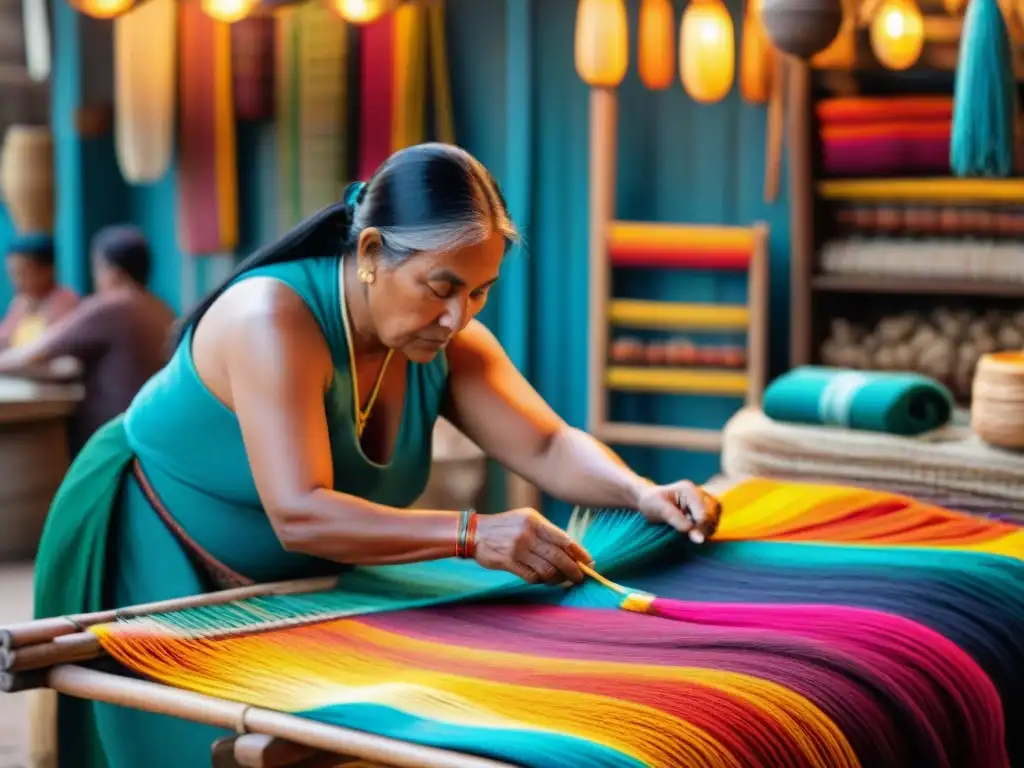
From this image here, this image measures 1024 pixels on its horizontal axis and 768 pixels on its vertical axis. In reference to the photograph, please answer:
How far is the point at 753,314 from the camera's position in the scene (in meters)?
4.89

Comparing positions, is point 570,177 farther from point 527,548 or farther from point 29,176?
point 527,548

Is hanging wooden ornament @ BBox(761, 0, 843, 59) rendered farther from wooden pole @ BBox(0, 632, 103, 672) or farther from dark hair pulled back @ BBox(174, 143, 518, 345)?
wooden pole @ BBox(0, 632, 103, 672)

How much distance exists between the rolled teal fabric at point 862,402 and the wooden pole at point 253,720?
1.93 m

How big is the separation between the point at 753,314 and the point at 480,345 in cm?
265

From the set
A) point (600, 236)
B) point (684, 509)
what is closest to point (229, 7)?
point (600, 236)

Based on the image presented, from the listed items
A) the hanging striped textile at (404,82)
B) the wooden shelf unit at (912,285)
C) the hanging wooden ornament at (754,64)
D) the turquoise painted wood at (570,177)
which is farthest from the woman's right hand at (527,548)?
the hanging striped textile at (404,82)

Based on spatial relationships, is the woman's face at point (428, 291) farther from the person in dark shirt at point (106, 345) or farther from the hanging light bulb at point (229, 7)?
the person in dark shirt at point (106, 345)

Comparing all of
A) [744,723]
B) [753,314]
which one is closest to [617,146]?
[753,314]

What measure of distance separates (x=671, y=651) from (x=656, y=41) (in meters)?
3.16

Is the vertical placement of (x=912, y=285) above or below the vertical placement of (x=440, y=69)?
below

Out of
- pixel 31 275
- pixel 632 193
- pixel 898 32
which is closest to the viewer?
pixel 898 32

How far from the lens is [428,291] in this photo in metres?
2.00

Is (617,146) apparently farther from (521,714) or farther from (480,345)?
(521,714)

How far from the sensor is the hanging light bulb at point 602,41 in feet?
14.8
